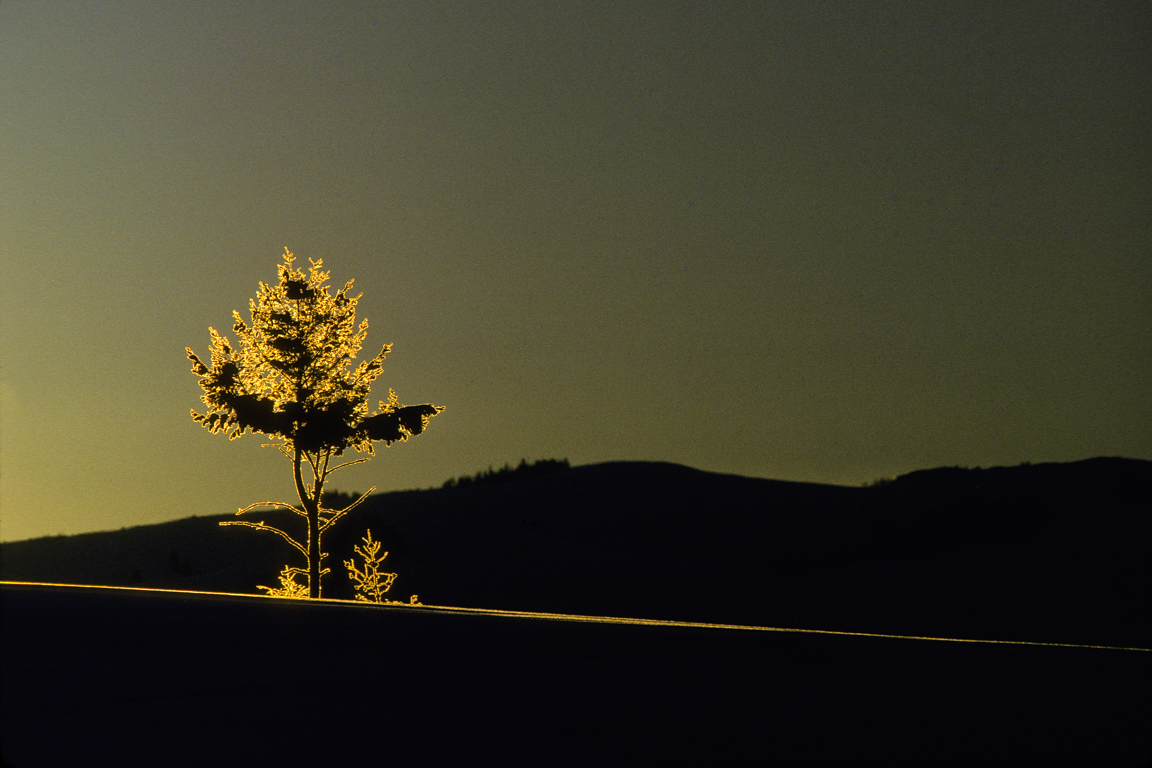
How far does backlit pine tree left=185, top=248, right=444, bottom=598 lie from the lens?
63.1ft

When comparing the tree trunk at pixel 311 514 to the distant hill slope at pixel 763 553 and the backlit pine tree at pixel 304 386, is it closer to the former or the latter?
the backlit pine tree at pixel 304 386

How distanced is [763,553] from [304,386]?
89.7 ft

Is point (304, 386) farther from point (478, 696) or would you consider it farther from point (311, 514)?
point (478, 696)

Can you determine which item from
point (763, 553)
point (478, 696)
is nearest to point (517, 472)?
point (763, 553)

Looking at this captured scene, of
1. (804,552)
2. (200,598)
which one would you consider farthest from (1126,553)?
(200,598)

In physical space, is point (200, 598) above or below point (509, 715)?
above

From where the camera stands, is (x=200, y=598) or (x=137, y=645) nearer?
(x=137, y=645)

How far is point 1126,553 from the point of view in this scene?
3078cm

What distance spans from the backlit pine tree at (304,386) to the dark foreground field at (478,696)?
12.1 metres

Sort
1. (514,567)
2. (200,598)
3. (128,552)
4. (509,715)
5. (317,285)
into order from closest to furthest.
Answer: (509,715), (200,598), (317,285), (514,567), (128,552)

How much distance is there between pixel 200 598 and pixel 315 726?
129 inches

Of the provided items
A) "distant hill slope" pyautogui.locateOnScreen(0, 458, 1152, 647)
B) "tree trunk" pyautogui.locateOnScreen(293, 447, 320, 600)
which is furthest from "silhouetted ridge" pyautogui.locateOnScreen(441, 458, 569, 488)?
→ "tree trunk" pyautogui.locateOnScreen(293, 447, 320, 600)

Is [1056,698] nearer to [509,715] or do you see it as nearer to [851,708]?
[851,708]

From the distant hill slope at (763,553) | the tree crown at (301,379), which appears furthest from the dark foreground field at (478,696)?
the distant hill slope at (763,553)
